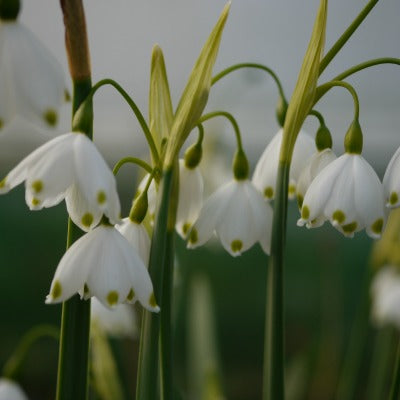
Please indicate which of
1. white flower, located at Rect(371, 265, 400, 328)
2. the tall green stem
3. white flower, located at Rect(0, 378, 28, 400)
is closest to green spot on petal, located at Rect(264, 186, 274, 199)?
the tall green stem

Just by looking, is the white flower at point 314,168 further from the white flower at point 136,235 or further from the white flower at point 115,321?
the white flower at point 115,321

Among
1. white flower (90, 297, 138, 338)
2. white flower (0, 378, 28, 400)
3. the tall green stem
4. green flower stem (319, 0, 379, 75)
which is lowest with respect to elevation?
white flower (90, 297, 138, 338)

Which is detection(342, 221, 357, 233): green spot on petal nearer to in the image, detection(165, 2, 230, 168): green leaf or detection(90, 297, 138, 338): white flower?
detection(165, 2, 230, 168): green leaf

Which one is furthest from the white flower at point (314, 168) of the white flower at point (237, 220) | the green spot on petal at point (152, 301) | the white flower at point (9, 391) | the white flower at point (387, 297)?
the white flower at point (387, 297)

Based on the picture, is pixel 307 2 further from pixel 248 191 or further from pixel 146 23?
pixel 248 191

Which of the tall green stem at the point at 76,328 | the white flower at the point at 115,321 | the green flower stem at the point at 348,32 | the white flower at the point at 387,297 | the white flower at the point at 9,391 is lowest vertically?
the white flower at the point at 387,297

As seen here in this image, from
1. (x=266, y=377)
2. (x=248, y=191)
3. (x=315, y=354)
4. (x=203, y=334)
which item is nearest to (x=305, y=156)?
(x=248, y=191)
